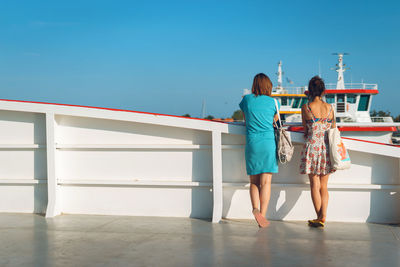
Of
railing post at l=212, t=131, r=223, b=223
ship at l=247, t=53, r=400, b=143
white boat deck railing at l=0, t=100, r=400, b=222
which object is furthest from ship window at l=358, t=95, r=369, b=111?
railing post at l=212, t=131, r=223, b=223

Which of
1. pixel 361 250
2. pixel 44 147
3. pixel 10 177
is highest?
pixel 44 147

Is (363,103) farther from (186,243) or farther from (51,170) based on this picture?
(186,243)

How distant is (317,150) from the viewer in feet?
14.8

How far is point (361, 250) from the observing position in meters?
3.69

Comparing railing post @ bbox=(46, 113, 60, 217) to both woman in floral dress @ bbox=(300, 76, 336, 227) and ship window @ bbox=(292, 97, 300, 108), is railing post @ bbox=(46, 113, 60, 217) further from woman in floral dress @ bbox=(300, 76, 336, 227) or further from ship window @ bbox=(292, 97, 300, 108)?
ship window @ bbox=(292, 97, 300, 108)

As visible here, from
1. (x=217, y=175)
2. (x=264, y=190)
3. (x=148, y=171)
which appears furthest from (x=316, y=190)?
(x=148, y=171)

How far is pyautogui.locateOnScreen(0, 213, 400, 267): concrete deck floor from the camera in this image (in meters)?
3.40

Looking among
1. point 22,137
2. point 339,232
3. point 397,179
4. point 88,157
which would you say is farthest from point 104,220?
point 397,179

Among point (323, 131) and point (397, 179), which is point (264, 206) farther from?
point (397, 179)

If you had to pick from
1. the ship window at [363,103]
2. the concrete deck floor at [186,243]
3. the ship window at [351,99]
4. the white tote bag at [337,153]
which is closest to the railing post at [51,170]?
the concrete deck floor at [186,243]

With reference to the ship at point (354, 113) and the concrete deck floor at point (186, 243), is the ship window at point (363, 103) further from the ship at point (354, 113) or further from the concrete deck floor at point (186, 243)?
the concrete deck floor at point (186, 243)

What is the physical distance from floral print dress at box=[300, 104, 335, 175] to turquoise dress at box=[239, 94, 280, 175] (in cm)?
35

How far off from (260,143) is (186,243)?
134 cm

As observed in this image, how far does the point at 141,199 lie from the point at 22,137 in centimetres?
174
